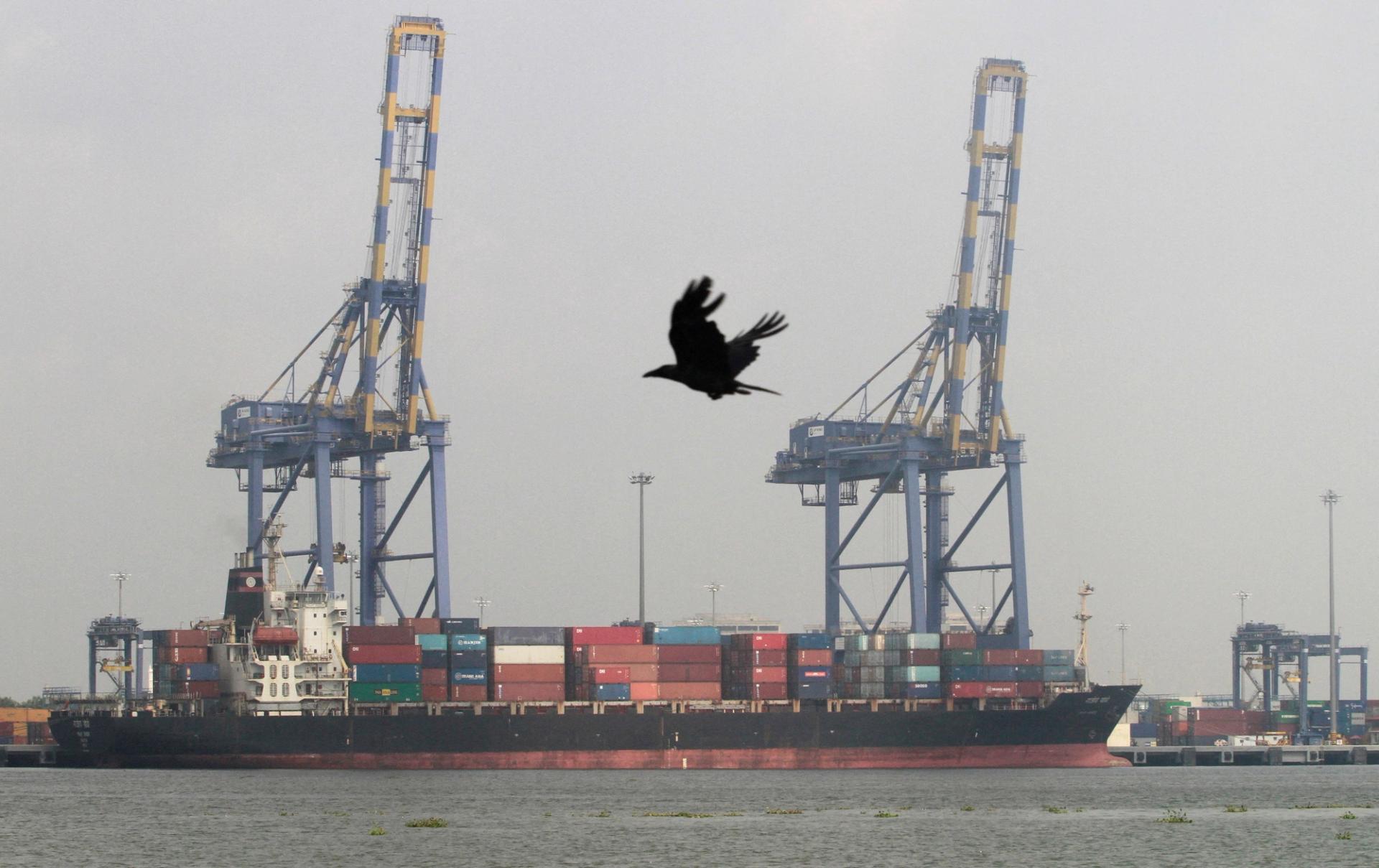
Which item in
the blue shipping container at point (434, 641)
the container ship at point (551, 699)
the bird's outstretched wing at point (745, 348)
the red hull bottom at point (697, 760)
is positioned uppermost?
the bird's outstretched wing at point (745, 348)

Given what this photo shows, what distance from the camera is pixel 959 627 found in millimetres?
117875

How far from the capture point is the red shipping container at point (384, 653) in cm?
7906

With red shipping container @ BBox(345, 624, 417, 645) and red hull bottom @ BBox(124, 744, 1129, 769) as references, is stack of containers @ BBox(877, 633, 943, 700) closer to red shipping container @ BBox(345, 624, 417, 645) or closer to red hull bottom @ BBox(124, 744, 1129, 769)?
red hull bottom @ BBox(124, 744, 1129, 769)

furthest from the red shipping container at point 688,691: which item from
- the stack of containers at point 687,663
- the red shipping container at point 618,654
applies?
the red shipping container at point 618,654

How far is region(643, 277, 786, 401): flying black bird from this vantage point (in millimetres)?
13586

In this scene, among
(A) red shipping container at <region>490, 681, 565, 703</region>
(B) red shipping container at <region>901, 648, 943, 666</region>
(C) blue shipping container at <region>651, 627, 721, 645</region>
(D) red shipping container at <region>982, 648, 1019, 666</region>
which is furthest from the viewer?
(D) red shipping container at <region>982, 648, 1019, 666</region>

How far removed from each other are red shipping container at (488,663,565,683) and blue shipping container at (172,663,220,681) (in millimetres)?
10850

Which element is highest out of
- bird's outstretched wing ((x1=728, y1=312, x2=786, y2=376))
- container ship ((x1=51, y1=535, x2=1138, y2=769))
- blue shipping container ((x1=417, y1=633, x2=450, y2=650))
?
bird's outstretched wing ((x1=728, y1=312, x2=786, y2=376))

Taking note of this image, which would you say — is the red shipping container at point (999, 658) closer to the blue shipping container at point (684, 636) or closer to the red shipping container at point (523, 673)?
the blue shipping container at point (684, 636)

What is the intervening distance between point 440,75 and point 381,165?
15.2 ft

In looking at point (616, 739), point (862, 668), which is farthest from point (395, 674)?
point (862, 668)

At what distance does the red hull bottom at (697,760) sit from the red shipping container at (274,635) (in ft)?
13.9

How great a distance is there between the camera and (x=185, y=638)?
3194 inches

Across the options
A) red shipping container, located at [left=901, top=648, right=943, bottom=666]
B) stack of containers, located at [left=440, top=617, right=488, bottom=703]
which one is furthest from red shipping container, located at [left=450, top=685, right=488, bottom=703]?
red shipping container, located at [left=901, top=648, right=943, bottom=666]
